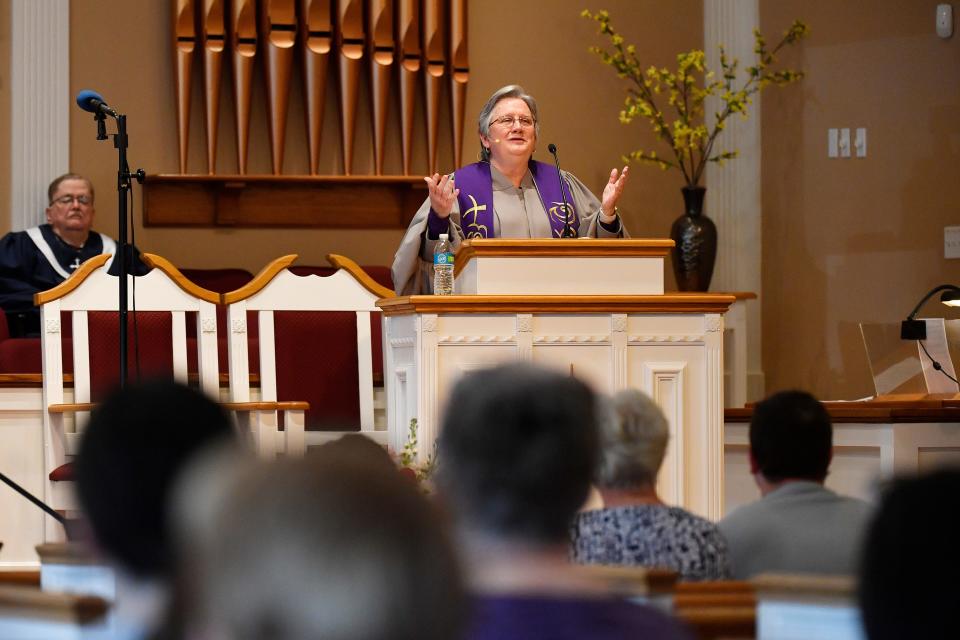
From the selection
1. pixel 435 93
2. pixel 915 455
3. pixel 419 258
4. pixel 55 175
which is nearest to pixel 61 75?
pixel 55 175

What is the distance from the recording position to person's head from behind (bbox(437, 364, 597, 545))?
1.41 meters

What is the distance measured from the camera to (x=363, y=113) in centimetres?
741

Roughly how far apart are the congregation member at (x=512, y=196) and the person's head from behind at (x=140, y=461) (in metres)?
3.46

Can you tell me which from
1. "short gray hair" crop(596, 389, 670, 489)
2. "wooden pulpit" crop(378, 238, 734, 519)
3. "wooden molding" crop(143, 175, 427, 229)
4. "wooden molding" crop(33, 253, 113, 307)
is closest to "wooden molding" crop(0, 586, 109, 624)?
"short gray hair" crop(596, 389, 670, 489)

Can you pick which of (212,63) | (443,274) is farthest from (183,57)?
(443,274)

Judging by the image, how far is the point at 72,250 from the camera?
6707 millimetres

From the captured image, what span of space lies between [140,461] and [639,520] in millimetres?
1100

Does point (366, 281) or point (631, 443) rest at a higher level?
point (366, 281)

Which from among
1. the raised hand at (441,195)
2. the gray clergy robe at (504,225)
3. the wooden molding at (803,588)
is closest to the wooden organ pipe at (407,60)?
the gray clergy robe at (504,225)

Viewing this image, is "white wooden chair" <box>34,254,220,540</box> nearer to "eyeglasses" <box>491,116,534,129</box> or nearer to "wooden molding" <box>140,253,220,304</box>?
"wooden molding" <box>140,253,220,304</box>

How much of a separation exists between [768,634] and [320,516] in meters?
0.74

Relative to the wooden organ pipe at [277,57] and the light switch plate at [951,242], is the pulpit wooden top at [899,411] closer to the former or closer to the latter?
the light switch plate at [951,242]

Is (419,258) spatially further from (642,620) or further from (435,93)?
(642,620)

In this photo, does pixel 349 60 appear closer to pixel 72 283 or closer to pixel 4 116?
pixel 4 116
